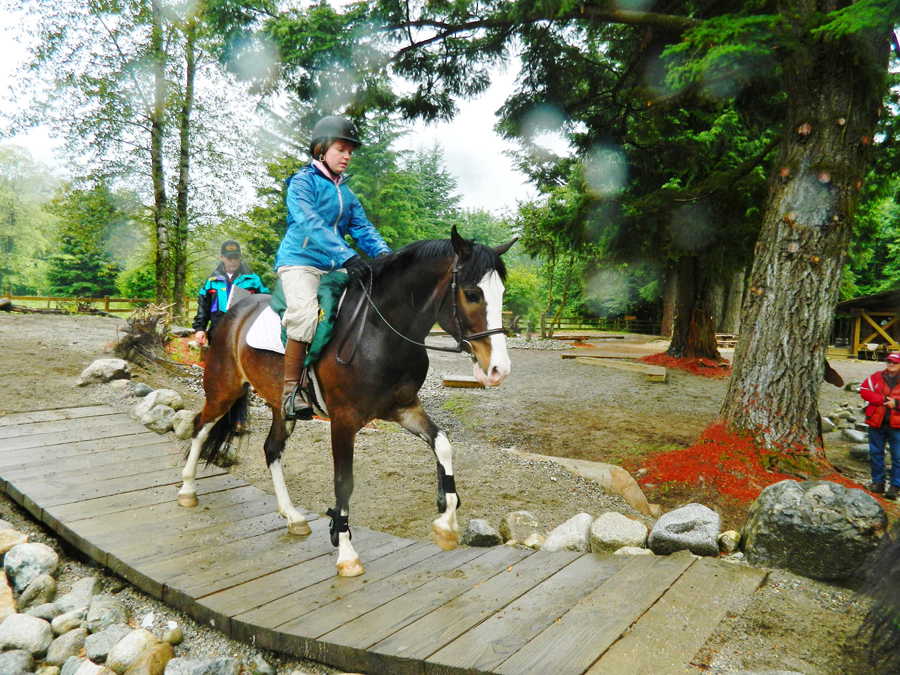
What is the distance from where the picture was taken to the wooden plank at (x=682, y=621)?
7.03ft

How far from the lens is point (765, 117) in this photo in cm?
823

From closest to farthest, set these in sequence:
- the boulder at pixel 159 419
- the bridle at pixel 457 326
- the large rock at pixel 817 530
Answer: the bridle at pixel 457 326, the large rock at pixel 817 530, the boulder at pixel 159 419

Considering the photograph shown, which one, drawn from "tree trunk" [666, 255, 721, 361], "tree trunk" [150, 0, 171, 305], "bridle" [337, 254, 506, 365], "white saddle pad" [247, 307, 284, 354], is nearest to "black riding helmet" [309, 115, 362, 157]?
"bridle" [337, 254, 506, 365]

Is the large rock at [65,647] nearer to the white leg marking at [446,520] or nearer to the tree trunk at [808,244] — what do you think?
the white leg marking at [446,520]

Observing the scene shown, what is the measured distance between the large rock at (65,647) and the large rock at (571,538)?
2815 millimetres

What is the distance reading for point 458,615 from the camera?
259 cm

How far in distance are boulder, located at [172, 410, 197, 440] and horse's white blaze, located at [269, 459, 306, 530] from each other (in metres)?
2.20

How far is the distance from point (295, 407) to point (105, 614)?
1598 millimetres

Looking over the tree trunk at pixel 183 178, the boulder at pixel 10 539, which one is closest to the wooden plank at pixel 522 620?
the boulder at pixel 10 539

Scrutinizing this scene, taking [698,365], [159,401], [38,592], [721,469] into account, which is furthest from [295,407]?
[698,365]

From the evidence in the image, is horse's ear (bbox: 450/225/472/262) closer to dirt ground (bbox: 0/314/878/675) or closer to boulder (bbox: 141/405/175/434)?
dirt ground (bbox: 0/314/878/675)

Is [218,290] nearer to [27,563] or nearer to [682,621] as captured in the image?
[27,563]

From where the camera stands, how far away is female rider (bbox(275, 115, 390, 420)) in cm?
325

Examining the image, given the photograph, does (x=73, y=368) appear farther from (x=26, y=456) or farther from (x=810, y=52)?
(x=810, y=52)
